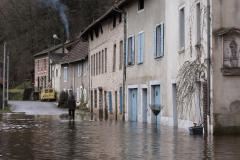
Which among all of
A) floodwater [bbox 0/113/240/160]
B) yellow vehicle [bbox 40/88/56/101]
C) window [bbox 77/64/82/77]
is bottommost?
floodwater [bbox 0/113/240/160]

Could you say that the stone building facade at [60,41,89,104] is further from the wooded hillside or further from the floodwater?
the floodwater

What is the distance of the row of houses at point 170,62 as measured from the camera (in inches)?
897

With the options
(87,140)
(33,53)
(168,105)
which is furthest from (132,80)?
(33,53)

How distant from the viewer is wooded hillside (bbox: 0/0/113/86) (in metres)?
83.2

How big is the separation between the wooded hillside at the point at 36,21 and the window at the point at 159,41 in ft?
164

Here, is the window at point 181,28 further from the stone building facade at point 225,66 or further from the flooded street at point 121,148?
the flooded street at point 121,148

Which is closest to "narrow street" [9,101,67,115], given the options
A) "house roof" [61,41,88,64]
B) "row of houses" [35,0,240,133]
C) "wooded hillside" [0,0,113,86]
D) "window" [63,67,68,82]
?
"row of houses" [35,0,240,133]

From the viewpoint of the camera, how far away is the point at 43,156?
1449 cm

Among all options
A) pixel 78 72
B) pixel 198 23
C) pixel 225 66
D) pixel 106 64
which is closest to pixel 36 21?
pixel 78 72

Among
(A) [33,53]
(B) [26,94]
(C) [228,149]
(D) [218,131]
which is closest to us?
(C) [228,149]

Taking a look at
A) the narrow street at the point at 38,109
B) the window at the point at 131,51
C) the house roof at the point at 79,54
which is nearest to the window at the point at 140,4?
the window at the point at 131,51

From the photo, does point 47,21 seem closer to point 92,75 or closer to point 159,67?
point 92,75

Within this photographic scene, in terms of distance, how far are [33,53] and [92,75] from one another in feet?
154

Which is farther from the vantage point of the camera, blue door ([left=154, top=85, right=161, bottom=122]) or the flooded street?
blue door ([left=154, top=85, right=161, bottom=122])
